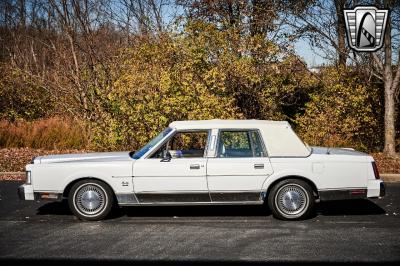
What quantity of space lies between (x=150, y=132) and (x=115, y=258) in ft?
25.1

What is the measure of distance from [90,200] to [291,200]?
2.91 meters

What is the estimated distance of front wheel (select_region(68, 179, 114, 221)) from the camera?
739 centimetres

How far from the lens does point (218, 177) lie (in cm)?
726

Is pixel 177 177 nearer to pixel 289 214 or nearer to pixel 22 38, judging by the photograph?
pixel 289 214

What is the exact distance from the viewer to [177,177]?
7.27 metres

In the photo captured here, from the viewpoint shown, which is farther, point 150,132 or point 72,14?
point 72,14

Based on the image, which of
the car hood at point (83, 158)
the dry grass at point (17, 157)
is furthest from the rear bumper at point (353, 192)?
the dry grass at point (17, 157)

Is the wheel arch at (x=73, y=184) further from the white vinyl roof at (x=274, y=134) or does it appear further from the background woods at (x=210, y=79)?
the background woods at (x=210, y=79)

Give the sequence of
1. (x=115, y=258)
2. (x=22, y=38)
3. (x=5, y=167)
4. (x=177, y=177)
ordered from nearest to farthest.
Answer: (x=115, y=258) < (x=177, y=177) < (x=5, y=167) < (x=22, y=38)

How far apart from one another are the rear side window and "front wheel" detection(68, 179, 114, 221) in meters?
1.76

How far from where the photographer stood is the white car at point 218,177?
286 inches

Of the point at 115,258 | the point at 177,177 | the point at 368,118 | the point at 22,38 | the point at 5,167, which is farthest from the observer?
the point at 22,38

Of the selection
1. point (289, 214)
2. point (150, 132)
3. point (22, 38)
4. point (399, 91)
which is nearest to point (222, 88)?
point (150, 132)

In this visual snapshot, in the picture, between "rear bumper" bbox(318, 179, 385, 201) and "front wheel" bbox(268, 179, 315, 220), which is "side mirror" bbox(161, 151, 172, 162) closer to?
"front wheel" bbox(268, 179, 315, 220)
